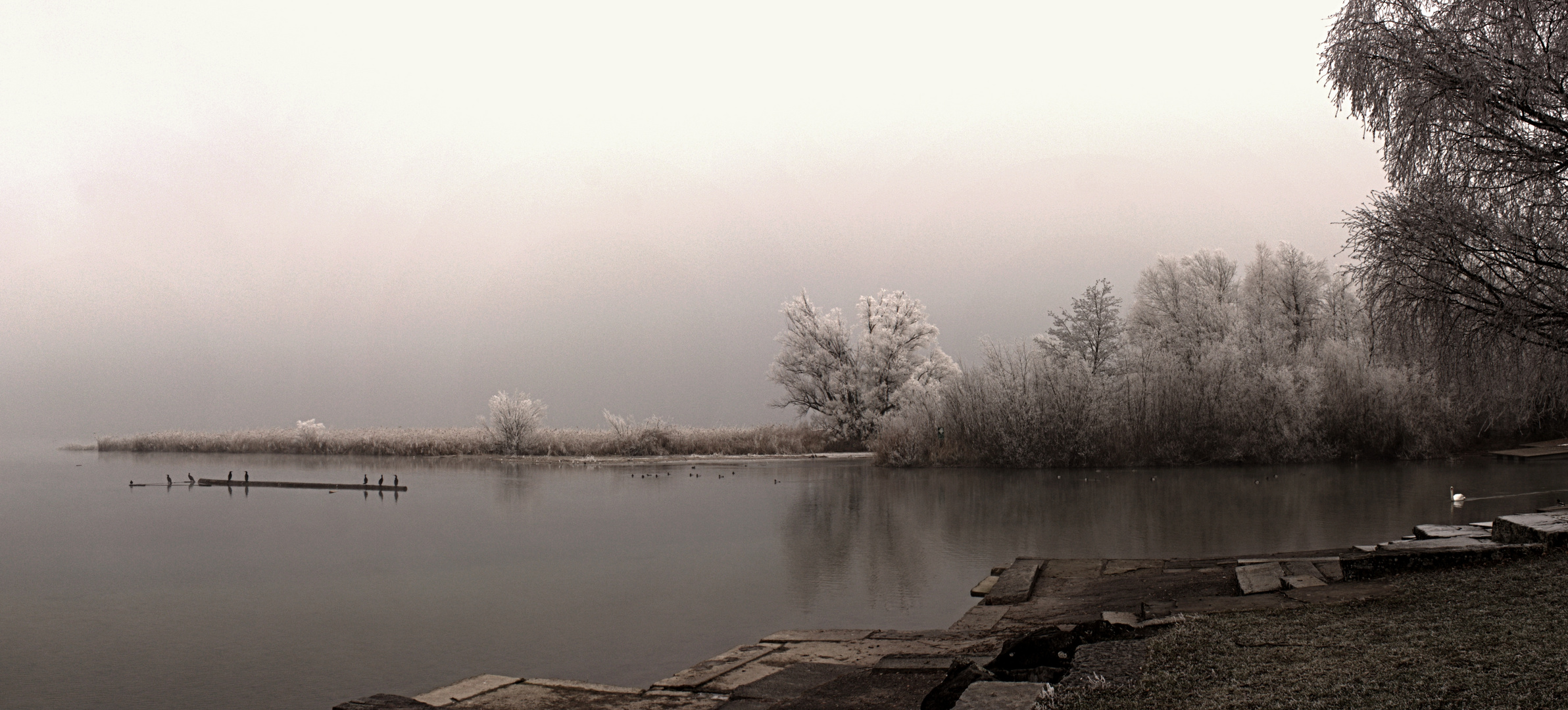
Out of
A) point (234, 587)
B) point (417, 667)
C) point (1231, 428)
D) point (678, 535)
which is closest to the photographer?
point (417, 667)

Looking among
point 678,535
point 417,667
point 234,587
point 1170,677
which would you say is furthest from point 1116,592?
point 234,587

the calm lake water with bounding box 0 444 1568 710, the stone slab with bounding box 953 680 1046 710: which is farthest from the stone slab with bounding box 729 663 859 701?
the stone slab with bounding box 953 680 1046 710

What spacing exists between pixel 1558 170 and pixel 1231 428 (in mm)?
19701

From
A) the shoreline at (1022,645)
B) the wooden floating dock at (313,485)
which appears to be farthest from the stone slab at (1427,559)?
the wooden floating dock at (313,485)

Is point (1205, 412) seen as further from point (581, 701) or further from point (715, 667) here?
point (581, 701)

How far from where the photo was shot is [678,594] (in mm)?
10625

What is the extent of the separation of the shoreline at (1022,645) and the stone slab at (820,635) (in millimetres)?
20

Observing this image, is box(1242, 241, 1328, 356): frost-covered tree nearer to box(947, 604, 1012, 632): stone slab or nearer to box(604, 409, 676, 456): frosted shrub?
box(604, 409, 676, 456): frosted shrub

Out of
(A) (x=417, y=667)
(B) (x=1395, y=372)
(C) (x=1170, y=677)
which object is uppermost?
(B) (x=1395, y=372)

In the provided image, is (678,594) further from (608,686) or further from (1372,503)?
(1372,503)

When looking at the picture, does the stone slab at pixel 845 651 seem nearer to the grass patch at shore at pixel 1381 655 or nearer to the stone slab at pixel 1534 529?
the grass patch at shore at pixel 1381 655

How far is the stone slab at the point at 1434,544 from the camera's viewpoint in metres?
7.32

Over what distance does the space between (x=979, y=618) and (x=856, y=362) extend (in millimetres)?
31887

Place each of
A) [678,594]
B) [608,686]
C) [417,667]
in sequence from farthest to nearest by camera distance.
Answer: [678,594], [417,667], [608,686]
